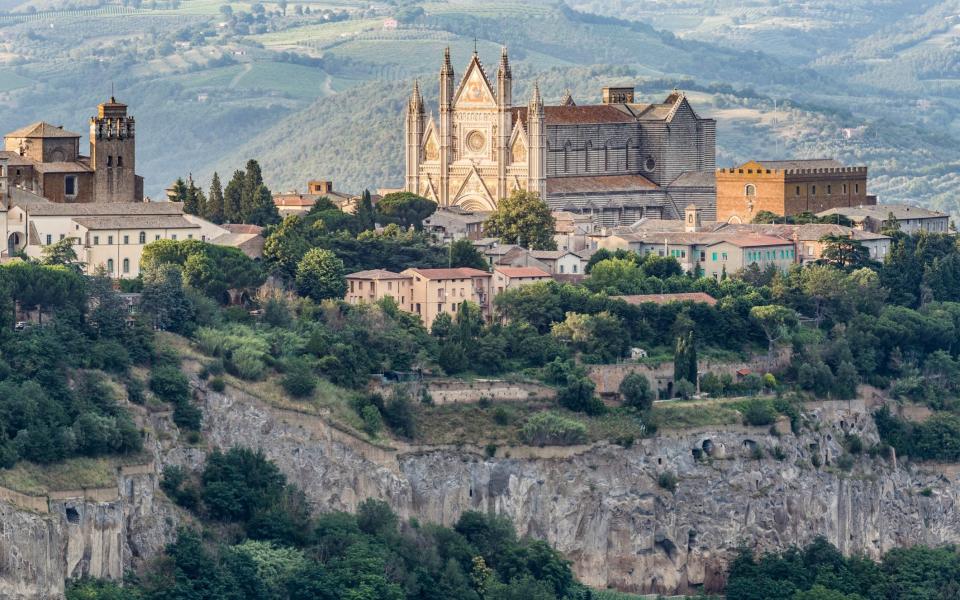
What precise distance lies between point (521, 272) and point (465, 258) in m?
2.02

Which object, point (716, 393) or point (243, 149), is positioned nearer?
point (716, 393)

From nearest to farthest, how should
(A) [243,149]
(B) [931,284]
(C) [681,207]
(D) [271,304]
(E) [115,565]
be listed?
(E) [115,565] → (D) [271,304] → (B) [931,284] → (C) [681,207] → (A) [243,149]

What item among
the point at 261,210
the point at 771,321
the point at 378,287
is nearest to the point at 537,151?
the point at 261,210

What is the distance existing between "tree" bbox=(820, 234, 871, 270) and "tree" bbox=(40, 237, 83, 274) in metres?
28.1

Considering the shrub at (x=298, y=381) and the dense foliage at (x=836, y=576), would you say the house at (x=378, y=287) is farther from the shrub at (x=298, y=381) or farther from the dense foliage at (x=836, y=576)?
the dense foliage at (x=836, y=576)

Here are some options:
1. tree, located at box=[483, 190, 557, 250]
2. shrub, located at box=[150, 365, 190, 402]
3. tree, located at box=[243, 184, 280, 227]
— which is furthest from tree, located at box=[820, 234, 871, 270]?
shrub, located at box=[150, 365, 190, 402]

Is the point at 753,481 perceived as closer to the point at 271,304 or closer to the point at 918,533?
the point at 918,533

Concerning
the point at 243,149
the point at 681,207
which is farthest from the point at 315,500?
the point at 243,149

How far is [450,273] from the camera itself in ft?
307

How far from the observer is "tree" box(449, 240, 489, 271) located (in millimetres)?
96562

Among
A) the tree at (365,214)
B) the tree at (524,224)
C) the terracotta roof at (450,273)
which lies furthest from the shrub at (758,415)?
the tree at (365,214)

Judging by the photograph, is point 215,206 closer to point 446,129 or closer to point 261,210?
point 261,210

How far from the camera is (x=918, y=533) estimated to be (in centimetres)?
9219

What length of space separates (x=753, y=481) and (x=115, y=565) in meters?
23.5
